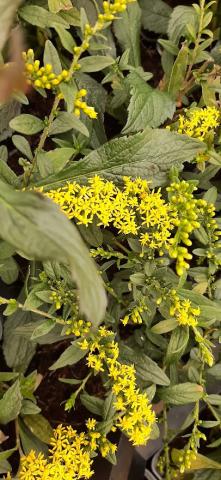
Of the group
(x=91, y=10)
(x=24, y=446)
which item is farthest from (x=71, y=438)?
(x=91, y=10)

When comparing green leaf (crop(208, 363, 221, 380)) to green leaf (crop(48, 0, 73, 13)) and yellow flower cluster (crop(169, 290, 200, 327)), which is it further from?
green leaf (crop(48, 0, 73, 13))

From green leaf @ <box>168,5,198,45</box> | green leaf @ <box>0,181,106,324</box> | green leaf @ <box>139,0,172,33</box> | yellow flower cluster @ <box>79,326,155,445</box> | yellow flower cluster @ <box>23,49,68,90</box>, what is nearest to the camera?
green leaf @ <box>0,181,106,324</box>

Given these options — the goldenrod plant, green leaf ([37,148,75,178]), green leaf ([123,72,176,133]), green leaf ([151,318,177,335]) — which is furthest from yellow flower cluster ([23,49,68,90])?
green leaf ([151,318,177,335])

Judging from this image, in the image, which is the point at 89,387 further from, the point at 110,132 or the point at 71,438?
the point at 110,132

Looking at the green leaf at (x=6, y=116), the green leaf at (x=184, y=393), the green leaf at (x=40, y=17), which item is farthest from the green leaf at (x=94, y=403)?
the green leaf at (x=40, y=17)

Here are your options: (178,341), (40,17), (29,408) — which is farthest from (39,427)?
(40,17)

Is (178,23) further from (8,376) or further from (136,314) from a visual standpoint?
(8,376)
